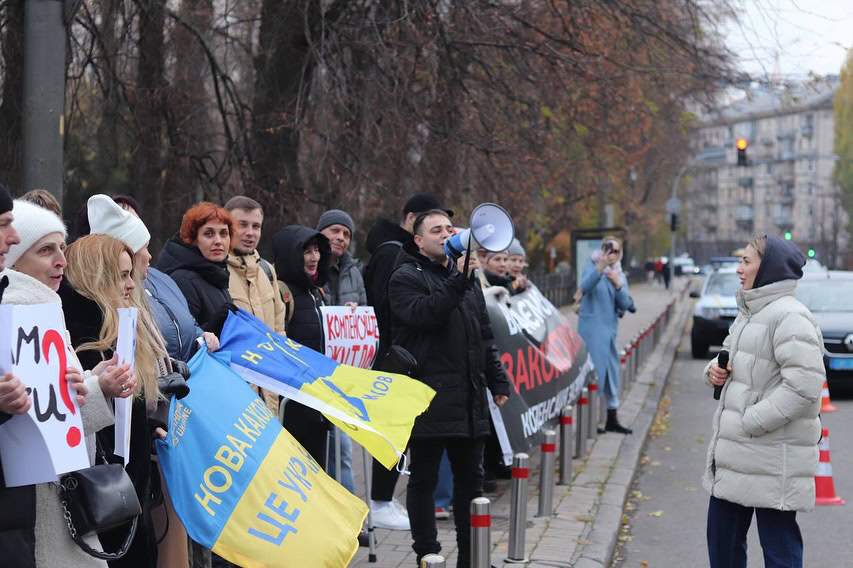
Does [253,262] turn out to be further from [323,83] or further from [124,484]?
[323,83]

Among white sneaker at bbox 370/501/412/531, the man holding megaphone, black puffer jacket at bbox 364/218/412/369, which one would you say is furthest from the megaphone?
white sneaker at bbox 370/501/412/531

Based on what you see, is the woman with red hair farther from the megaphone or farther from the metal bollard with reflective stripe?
the metal bollard with reflective stripe

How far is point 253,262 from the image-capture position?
20.1 feet

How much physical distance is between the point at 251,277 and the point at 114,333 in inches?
86.5

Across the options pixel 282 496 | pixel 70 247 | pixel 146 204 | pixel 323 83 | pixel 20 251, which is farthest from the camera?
pixel 146 204

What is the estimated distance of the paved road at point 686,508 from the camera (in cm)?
698

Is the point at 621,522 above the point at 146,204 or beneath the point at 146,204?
beneath

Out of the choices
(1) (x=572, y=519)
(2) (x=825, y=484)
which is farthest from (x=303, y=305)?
(2) (x=825, y=484)

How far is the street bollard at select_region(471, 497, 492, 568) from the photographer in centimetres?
512

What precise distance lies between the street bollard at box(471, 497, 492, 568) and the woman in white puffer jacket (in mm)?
1054

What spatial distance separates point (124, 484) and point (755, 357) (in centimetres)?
293

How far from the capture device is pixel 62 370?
10.5 ft

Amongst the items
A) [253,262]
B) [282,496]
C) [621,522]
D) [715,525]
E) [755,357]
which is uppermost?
[253,262]

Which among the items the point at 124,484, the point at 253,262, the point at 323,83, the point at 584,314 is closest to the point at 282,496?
the point at 124,484
